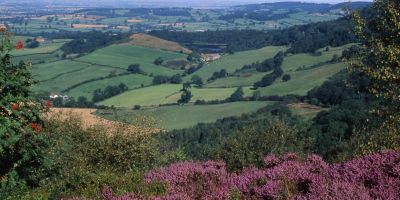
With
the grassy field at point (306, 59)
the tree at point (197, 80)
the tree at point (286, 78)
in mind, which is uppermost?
the grassy field at point (306, 59)

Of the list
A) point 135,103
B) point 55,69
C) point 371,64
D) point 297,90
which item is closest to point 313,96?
point 297,90

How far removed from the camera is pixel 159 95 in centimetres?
12369

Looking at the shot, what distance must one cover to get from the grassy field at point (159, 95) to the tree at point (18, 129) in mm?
94466

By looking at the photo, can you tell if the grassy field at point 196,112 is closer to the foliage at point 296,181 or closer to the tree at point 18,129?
the tree at point 18,129

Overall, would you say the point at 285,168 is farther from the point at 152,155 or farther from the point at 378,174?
the point at 152,155

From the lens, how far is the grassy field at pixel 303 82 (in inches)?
4771

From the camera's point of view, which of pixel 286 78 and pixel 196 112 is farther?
pixel 286 78

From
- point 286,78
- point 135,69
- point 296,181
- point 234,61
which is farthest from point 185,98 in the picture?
point 296,181

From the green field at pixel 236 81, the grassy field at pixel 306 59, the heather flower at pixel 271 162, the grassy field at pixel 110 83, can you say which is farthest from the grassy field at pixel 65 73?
the heather flower at pixel 271 162

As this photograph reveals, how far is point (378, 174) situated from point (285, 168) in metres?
1.95

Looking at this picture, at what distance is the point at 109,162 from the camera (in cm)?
2683

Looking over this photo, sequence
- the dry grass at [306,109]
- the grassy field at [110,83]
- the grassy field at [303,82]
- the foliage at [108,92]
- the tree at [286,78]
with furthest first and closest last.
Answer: the tree at [286,78]
the grassy field at [110,83]
the foliage at [108,92]
the grassy field at [303,82]
the dry grass at [306,109]

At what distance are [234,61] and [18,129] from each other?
566ft

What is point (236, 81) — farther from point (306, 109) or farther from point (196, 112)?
point (306, 109)
